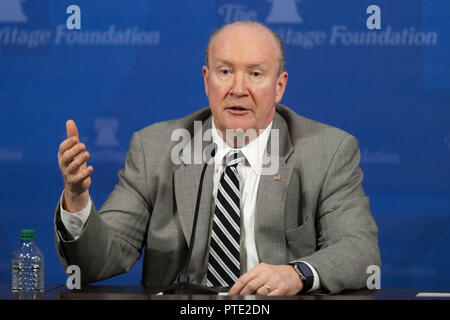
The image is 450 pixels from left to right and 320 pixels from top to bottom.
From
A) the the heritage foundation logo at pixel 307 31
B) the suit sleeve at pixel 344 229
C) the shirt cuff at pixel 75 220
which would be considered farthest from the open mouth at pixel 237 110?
the the heritage foundation logo at pixel 307 31

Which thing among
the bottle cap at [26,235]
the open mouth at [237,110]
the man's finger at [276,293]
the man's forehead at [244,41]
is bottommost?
the man's finger at [276,293]

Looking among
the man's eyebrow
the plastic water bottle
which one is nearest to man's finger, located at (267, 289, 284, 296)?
the plastic water bottle

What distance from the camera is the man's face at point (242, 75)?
2.56 metres

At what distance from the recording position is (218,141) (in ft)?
8.73

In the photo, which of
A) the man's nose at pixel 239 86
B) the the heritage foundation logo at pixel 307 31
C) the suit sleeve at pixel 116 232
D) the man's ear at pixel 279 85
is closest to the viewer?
the suit sleeve at pixel 116 232

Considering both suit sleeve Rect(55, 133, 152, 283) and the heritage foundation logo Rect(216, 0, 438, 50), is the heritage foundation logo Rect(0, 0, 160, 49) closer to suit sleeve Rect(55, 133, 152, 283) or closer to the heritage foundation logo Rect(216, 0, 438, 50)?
the heritage foundation logo Rect(216, 0, 438, 50)

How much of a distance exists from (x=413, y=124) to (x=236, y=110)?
123 centimetres

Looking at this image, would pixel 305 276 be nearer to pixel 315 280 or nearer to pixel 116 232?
pixel 315 280

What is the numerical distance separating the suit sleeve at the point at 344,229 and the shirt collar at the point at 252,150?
27cm

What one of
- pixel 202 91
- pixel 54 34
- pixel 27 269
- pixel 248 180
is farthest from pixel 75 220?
pixel 54 34

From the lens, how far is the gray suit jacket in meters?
2.45

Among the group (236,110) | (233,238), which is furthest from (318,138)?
(233,238)

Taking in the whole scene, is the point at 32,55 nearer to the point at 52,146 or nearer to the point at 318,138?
Result: the point at 52,146

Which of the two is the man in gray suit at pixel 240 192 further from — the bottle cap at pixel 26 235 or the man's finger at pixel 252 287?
the man's finger at pixel 252 287
